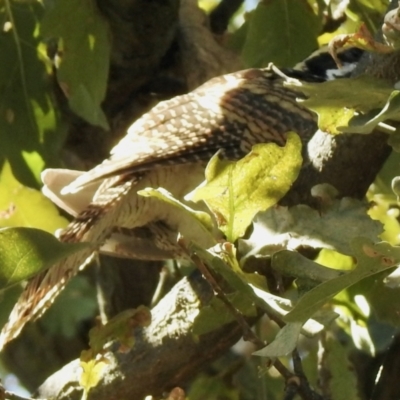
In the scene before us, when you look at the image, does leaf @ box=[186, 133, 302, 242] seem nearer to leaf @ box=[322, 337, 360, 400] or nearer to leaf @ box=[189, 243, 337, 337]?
leaf @ box=[189, 243, 337, 337]

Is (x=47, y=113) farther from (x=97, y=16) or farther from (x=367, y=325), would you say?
(x=367, y=325)

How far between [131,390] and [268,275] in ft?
0.97

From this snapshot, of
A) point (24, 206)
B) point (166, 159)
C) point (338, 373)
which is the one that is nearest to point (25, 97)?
point (24, 206)

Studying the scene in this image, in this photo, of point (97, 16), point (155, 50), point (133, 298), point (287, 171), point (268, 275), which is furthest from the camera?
point (133, 298)

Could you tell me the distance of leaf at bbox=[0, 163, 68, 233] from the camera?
7.25 feet

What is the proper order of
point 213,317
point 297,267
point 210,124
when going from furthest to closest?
point 210,124 → point 213,317 → point 297,267

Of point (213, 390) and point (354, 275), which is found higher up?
point (354, 275)

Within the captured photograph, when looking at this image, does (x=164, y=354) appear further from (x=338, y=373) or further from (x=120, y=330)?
(x=338, y=373)

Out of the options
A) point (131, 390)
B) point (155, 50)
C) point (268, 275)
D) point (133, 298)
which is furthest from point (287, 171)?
point (133, 298)

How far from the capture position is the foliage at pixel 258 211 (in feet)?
3.44

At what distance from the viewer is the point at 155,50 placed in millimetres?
2477

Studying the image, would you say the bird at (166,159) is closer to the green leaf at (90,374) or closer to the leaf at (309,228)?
the green leaf at (90,374)

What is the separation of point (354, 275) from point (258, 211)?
0.18 metres

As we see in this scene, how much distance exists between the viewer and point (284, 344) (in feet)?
3.13
